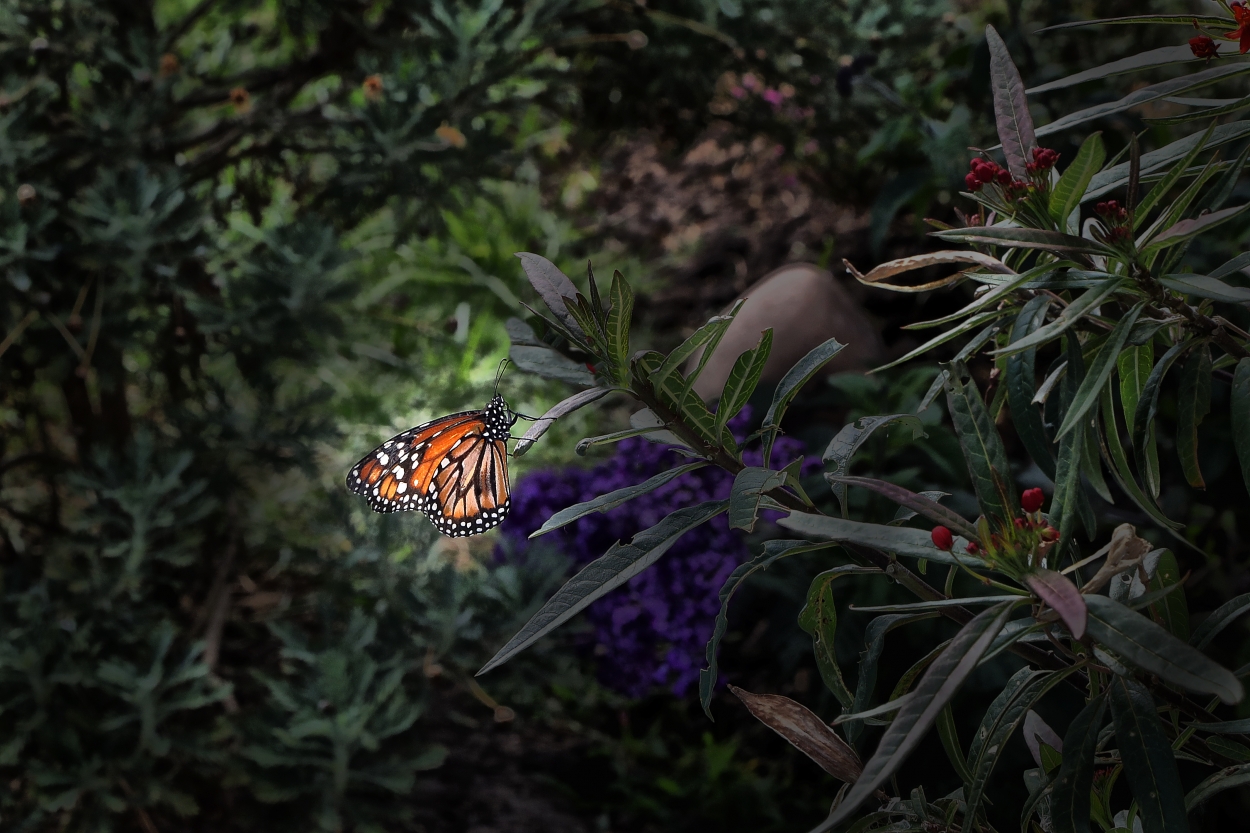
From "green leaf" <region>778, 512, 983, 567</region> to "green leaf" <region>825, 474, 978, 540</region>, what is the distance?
0.05 feet

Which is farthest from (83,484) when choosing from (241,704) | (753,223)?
(753,223)

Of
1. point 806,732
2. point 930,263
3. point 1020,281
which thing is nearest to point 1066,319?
point 1020,281

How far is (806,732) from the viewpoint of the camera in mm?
763

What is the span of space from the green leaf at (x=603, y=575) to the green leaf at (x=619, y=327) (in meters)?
0.13

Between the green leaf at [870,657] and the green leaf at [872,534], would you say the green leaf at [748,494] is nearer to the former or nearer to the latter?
the green leaf at [872,534]

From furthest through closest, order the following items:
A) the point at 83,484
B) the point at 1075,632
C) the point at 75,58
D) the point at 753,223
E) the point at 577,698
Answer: the point at 753,223 → the point at 577,698 → the point at 75,58 → the point at 83,484 → the point at 1075,632

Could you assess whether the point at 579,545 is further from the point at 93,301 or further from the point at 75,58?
the point at 75,58

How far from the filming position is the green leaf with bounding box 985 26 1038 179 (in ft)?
2.42

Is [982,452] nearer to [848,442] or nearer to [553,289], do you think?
[848,442]

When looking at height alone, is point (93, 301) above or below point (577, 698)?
above

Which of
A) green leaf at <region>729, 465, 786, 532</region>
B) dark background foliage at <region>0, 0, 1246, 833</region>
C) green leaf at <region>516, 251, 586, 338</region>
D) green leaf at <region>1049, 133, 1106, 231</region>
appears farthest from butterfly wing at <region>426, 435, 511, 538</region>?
green leaf at <region>1049, 133, 1106, 231</region>

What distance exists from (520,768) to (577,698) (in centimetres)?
23

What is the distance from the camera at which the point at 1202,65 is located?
2.95 ft

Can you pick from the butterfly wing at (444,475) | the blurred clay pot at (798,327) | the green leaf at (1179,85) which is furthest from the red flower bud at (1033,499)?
the blurred clay pot at (798,327)
